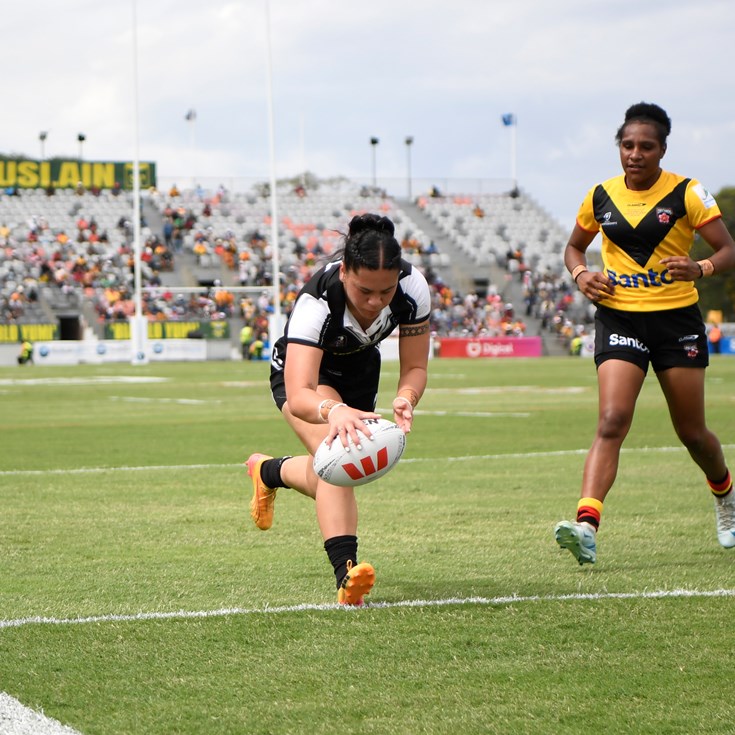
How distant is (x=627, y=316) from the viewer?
7.09 metres

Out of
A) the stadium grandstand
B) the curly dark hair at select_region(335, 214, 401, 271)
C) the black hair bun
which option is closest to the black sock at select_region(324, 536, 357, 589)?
the curly dark hair at select_region(335, 214, 401, 271)

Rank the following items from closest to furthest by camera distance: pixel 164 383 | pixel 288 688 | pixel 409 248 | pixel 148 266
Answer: pixel 288 688 < pixel 164 383 < pixel 148 266 < pixel 409 248

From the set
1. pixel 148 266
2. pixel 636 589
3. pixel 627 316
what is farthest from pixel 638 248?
pixel 148 266

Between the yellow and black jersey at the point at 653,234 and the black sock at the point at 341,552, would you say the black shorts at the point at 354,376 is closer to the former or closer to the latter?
the black sock at the point at 341,552

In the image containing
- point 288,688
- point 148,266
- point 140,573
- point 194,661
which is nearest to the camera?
point 288,688

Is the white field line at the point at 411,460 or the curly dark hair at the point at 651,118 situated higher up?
the curly dark hair at the point at 651,118

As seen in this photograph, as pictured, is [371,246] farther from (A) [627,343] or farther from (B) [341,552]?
(A) [627,343]

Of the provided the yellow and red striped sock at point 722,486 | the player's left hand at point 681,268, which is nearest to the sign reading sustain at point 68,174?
the yellow and red striped sock at point 722,486

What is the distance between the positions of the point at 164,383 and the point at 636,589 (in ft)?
87.3

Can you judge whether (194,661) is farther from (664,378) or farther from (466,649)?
(664,378)

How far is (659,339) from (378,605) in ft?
7.88

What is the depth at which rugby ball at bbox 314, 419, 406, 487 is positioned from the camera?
5.39 metres

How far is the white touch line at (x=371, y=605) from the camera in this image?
5.36 metres

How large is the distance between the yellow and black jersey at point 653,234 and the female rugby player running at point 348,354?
4.90ft
